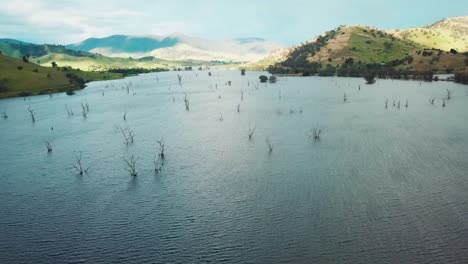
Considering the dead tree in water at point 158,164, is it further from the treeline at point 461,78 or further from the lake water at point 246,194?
the treeline at point 461,78

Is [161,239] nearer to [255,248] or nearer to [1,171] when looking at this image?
[255,248]

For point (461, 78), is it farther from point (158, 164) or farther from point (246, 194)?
point (246, 194)

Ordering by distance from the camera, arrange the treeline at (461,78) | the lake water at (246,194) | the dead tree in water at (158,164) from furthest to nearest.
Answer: the treeline at (461,78), the dead tree in water at (158,164), the lake water at (246,194)

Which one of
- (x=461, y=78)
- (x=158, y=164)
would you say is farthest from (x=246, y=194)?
(x=461, y=78)

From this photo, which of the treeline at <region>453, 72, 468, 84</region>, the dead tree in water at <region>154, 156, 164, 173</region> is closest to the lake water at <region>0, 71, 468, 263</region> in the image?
the dead tree in water at <region>154, 156, 164, 173</region>

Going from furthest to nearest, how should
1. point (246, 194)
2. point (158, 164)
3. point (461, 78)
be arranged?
point (461, 78) < point (158, 164) < point (246, 194)

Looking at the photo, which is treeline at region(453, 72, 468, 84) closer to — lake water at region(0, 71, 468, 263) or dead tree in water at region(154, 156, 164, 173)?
lake water at region(0, 71, 468, 263)

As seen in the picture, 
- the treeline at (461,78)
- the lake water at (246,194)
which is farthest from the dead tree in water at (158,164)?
the treeline at (461,78)

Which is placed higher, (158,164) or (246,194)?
(158,164)
